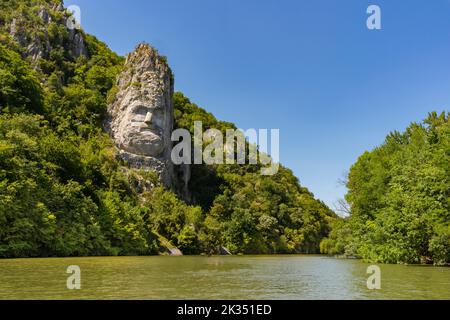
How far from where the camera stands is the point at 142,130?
334 feet

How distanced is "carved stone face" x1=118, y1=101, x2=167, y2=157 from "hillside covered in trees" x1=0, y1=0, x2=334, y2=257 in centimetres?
434

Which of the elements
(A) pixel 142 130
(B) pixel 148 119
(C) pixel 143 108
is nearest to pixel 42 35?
(C) pixel 143 108

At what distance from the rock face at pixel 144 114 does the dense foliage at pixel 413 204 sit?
55.4m

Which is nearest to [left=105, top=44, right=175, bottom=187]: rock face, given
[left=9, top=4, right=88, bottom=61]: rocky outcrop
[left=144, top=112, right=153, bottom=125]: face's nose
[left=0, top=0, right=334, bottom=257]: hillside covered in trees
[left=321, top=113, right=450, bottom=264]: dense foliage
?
[left=144, top=112, right=153, bottom=125]: face's nose

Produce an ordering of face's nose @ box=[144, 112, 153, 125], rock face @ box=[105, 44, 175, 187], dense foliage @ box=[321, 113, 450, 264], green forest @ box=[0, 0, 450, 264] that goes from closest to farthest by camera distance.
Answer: dense foliage @ box=[321, 113, 450, 264] → green forest @ box=[0, 0, 450, 264] → rock face @ box=[105, 44, 175, 187] → face's nose @ box=[144, 112, 153, 125]

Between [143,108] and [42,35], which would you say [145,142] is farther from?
[42,35]

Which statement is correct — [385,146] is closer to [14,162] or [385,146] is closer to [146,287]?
[14,162]

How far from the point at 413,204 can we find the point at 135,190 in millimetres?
66331

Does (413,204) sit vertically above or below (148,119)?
below

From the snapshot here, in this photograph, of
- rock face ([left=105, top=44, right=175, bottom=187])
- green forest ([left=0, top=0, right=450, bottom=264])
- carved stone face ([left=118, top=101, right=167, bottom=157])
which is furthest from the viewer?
rock face ([left=105, top=44, right=175, bottom=187])

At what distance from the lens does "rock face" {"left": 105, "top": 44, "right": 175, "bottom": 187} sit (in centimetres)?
10144

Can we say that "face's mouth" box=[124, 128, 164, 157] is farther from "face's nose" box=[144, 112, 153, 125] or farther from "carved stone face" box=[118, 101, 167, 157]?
"face's nose" box=[144, 112, 153, 125]

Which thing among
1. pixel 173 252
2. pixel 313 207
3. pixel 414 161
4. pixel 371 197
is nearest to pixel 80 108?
pixel 173 252

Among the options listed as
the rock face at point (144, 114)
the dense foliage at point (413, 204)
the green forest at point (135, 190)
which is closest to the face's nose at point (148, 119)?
the rock face at point (144, 114)
